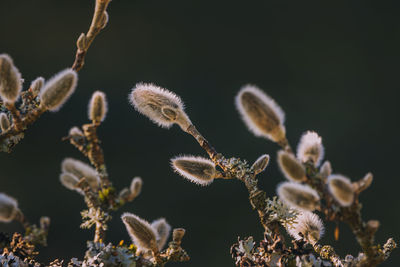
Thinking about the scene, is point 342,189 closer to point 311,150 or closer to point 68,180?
point 311,150

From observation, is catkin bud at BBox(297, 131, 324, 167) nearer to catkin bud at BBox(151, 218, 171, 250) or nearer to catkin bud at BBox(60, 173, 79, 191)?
catkin bud at BBox(151, 218, 171, 250)

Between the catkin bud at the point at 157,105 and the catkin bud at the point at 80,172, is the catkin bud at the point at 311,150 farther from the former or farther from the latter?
the catkin bud at the point at 80,172

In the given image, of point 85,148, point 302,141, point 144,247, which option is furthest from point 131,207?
point 302,141

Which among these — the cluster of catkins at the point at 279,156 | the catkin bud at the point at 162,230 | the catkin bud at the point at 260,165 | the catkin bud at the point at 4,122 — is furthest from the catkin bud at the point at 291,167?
the catkin bud at the point at 4,122

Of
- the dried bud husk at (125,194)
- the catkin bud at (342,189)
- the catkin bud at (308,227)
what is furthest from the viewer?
the dried bud husk at (125,194)

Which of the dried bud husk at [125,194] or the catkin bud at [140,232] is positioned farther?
the dried bud husk at [125,194]

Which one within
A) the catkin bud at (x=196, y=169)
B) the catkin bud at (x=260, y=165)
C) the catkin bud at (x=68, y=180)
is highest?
the catkin bud at (x=260, y=165)

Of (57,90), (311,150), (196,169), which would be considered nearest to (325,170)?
(311,150)
